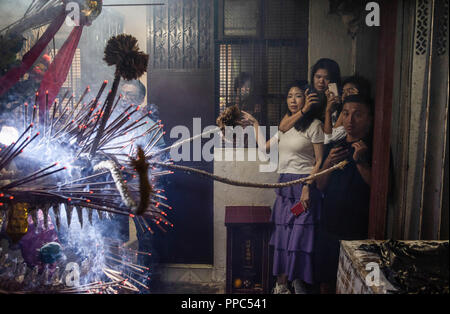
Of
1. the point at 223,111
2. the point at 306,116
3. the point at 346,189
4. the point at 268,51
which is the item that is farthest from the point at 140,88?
the point at 346,189

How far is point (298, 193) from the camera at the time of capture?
2.78 meters

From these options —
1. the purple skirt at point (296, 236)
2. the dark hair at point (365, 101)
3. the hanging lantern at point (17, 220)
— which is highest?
the dark hair at point (365, 101)

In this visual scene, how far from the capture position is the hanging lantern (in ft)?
5.61

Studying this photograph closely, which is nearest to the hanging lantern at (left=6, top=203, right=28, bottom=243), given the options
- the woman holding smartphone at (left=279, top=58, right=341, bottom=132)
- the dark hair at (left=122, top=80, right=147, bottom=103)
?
the dark hair at (left=122, top=80, right=147, bottom=103)

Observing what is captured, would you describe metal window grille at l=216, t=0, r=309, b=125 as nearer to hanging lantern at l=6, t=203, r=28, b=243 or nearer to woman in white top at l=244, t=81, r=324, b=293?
woman in white top at l=244, t=81, r=324, b=293

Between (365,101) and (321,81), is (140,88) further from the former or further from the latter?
(365,101)

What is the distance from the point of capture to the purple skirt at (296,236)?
2.77 m

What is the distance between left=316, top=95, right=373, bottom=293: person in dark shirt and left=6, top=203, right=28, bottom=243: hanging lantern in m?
2.12

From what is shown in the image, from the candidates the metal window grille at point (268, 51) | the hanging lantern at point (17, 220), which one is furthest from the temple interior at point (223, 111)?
the hanging lantern at point (17, 220)

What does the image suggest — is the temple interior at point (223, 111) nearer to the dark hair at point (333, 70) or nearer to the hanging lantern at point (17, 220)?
the dark hair at point (333, 70)

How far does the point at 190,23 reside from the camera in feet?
9.18

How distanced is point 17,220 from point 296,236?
2.01 m

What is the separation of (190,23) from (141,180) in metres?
2.01

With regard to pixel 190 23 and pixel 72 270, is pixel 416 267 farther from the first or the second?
pixel 190 23
